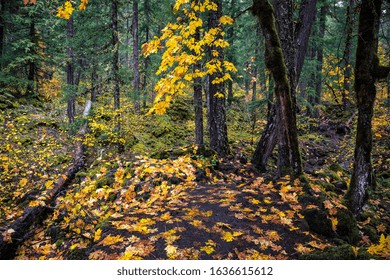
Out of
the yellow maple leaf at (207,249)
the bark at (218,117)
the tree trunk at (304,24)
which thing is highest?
the tree trunk at (304,24)

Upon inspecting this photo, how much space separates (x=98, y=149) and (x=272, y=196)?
8419mm

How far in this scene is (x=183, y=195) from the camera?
5258 millimetres

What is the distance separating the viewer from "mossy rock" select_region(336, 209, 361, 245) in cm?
416

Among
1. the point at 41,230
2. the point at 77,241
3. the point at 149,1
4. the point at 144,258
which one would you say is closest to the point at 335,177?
the point at 144,258

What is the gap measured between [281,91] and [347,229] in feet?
9.45

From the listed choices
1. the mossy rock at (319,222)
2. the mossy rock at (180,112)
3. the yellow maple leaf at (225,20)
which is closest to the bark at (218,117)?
the yellow maple leaf at (225,20)

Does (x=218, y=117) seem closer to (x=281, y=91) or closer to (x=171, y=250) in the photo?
(x=281, y=91)

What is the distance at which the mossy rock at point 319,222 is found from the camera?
13.0 feet

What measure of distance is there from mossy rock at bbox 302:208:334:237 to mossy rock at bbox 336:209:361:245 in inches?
11.9

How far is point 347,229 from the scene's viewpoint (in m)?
4.23

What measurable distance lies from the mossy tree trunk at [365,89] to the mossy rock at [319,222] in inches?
54.9

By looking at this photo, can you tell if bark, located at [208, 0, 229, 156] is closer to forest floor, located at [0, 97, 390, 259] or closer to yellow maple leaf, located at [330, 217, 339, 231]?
forest floor, located at [0, 97, 390, 259]

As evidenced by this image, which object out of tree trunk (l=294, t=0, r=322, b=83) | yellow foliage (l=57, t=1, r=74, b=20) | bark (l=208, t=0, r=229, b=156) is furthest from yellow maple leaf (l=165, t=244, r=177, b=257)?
bark (l=208, t=0, r=229, b=156)

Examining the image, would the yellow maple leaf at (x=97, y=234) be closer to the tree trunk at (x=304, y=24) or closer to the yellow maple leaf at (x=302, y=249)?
the yellow maple leaf at (x=302, y=249)
